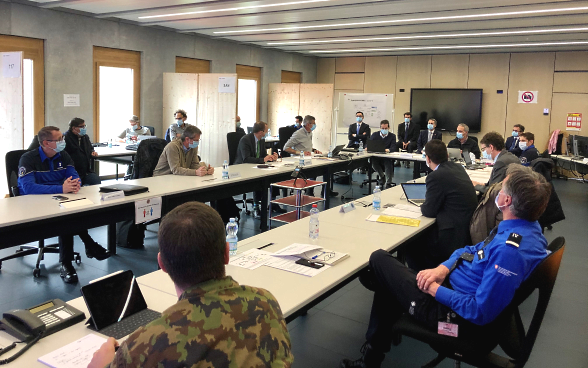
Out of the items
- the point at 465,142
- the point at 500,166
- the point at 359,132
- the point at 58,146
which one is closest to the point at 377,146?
the point at 465,142

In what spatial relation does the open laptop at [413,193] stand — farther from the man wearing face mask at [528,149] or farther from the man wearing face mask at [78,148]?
the man wearing face mask at [78,148]

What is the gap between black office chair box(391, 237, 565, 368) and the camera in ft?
5.97

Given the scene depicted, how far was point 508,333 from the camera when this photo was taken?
2.11 meters

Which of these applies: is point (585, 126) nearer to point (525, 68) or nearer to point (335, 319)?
point (525, 68)

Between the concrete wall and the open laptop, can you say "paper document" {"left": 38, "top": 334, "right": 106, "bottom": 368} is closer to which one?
the open laptop

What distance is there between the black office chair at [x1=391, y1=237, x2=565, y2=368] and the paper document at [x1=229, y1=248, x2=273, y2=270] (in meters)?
0.71

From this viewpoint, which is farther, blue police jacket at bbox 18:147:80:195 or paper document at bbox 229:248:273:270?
blue police jacket at bbox 18:147:80:195

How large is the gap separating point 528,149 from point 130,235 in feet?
19.6

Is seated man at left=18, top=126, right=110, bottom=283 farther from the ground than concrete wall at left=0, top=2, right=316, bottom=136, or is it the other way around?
concrete wall at left=0, top=2, right=316, bottom=136

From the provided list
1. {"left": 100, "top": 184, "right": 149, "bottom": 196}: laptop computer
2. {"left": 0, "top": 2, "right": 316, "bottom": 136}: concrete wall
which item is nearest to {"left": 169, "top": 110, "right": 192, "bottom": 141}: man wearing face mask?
{"left": 0, "top": 2, "right": 316, "bottom": 136}: concrete wall

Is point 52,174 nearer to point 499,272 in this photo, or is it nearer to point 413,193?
point 413,193

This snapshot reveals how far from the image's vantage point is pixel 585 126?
10656 mm

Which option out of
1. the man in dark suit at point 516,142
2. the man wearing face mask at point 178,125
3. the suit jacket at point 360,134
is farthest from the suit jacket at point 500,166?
the suit jacket at point 360,134

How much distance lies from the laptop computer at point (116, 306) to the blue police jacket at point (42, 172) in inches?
88.7
